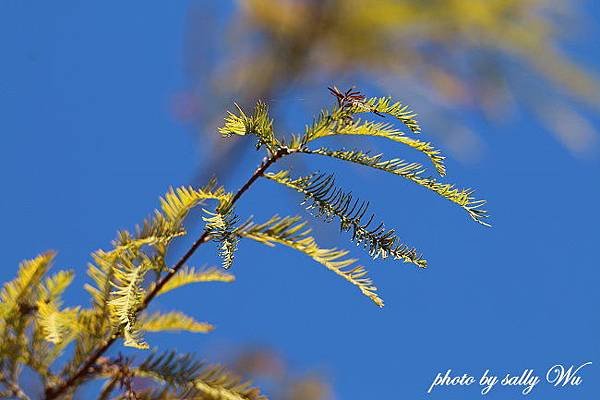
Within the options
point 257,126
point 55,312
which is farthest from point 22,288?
point 257,126

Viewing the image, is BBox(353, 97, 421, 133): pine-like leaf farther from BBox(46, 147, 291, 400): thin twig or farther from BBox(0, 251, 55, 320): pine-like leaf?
BBox(0, 251, 55, 320): pine-like leaf

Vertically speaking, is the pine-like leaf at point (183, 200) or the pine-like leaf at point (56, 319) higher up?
the pine-like leaf at point (183, 200)

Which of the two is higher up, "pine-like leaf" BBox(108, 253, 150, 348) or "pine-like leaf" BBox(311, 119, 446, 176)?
"pine-like leaf" BBox(311, 119, 446, 176)

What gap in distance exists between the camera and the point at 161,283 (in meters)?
1.09

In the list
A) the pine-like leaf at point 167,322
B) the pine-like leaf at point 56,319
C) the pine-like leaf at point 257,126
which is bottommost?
the pine-like leaf at point 56,319

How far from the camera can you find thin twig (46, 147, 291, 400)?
1.01 meters

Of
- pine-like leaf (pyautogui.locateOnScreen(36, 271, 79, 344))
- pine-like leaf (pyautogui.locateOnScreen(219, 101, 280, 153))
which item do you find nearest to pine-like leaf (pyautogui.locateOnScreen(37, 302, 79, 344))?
pine-like leaf (pyautogui.locateOnScreen(36, 271, 79, 344))

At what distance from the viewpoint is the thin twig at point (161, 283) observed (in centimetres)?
101

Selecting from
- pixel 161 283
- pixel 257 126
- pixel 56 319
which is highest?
pixel 257 126

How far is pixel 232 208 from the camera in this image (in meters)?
0.98

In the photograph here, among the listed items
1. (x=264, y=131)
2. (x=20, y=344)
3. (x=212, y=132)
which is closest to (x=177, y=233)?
(x=264, y=131)

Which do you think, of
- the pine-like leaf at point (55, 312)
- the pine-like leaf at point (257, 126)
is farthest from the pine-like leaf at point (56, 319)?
the pine-like leaf at point (257, 126)

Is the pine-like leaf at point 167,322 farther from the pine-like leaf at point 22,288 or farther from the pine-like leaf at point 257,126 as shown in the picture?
the pine-like leaf at point 257,126

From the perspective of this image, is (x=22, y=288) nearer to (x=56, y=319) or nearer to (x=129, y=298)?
(x=56, y=319)
